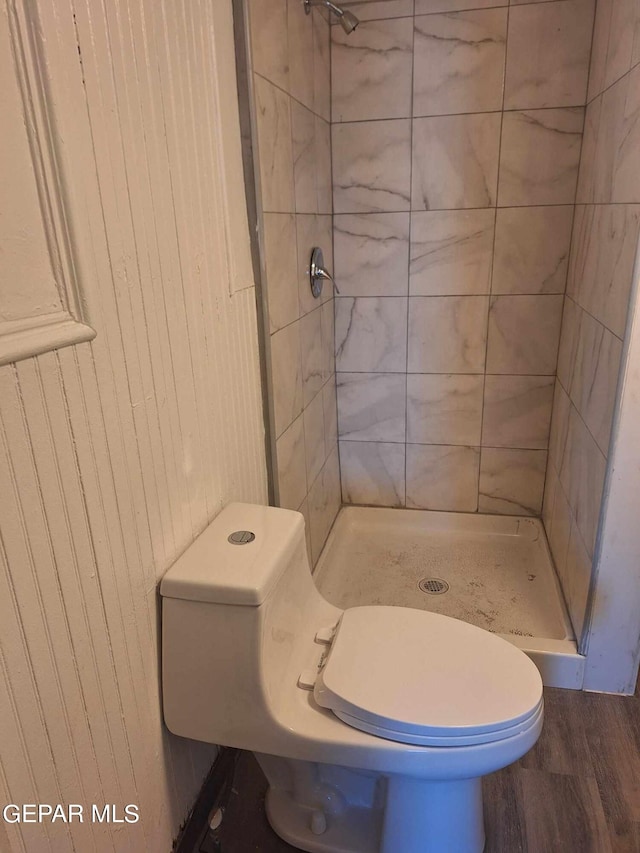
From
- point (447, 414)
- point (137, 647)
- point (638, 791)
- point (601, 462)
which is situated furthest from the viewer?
point (447, 414)

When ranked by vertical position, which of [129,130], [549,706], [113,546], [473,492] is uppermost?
[129,130]

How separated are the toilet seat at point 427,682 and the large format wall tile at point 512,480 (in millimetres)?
1219

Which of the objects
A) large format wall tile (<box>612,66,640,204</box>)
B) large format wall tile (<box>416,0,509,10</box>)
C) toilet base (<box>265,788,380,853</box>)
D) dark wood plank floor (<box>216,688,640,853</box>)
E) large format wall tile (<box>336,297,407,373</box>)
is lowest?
dark wood plank floor (<box>216,688,640,853</box>)

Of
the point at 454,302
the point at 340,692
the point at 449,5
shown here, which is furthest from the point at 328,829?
the point at 449,5

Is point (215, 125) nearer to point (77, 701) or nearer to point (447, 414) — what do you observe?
point (77, 701)

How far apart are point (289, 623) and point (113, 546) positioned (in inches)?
17.1

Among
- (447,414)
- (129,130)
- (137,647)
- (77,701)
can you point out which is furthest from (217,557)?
(447,414)

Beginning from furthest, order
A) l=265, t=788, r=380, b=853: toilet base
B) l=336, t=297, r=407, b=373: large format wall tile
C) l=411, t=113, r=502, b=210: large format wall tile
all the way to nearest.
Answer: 1. l=336, t=297, r=407, b=373: large format wall tile
2. l=411, t=113, r=502, b=210: large format wall tile
3. l=265, t=788, r=380, b=853: toilet base

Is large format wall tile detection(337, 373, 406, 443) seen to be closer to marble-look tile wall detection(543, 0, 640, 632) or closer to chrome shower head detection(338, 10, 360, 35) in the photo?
marble-look tile wall detection(543, 0, 640, 632)

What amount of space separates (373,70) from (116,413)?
1.71 m

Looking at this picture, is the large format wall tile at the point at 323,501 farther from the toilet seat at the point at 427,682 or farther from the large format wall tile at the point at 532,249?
the large format wall tile at the point at 532,249

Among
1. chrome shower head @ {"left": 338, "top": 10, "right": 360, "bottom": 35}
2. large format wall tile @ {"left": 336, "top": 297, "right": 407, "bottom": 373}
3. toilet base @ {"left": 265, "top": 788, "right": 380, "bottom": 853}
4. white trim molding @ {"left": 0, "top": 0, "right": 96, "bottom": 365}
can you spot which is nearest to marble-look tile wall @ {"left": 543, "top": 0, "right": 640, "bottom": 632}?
large format wall tile @ {"left": 336, "top": 297, "right": 407, "bottom": 373}

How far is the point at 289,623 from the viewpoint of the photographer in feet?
3.90

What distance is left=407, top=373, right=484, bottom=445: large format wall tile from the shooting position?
7.59 ft
